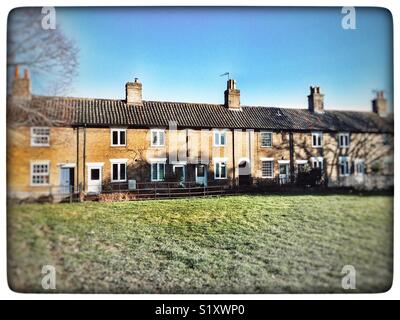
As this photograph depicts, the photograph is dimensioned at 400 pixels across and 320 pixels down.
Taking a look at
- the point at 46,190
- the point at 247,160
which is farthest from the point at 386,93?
the point at 46,190

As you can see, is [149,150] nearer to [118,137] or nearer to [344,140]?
[118,137]

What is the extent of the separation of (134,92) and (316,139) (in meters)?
1.77

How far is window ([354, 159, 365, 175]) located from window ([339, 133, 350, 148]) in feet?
0.56

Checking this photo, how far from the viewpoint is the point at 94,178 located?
86.7 inches

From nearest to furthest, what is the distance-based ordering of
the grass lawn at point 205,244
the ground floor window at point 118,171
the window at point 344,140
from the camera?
the grass lawn at point 205,244 < the ground floor window at point 118,171 < the window at point 344,140

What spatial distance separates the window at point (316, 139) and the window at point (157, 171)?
1450 mm

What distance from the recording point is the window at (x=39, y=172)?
212 cm

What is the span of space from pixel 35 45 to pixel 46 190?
1268 millimetres

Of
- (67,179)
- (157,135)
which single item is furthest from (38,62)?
(157,135)

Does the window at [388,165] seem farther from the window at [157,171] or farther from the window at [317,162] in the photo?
the window at [157,171]

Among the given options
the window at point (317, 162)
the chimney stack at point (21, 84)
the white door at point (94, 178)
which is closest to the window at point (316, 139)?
the window at point (317, 162)

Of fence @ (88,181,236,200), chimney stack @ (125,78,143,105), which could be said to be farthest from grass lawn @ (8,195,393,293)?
chimney stack @ (125,78,143,105)
